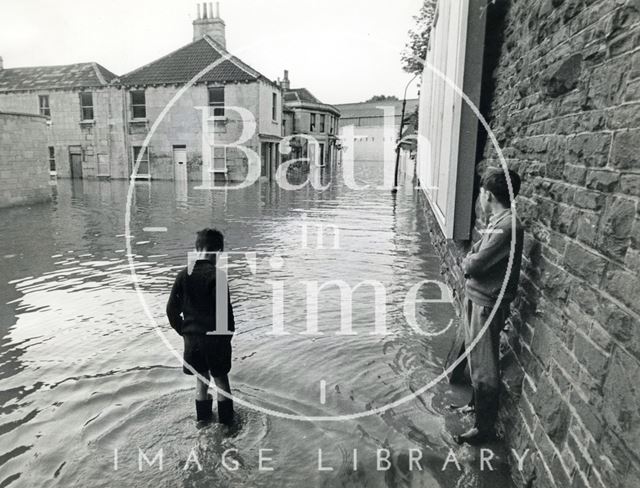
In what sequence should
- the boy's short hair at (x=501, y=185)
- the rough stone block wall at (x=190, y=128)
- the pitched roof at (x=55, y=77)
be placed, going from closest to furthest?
the boy's short hair at (x=501, y=185)
the rough stone block wall at (x=190, y=128)
the pitched roof at (x=55, y=77)

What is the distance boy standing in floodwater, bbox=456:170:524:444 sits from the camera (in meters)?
3.16

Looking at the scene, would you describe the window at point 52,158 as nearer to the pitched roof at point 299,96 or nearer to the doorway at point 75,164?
the doorway at point 75,164

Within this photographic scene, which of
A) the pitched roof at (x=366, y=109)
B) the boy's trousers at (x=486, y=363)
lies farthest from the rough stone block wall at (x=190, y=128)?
the pitched roof at (x=366, y=109)

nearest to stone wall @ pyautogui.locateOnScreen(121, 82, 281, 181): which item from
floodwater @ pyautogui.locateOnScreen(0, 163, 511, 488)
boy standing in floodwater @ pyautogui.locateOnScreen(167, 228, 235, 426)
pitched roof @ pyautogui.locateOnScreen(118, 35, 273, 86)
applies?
pitched roof @ pyautogui.locateOnScreen(118, 35, 273, 86)

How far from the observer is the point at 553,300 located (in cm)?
269

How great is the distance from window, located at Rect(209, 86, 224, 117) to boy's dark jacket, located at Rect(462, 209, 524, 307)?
24791 mm

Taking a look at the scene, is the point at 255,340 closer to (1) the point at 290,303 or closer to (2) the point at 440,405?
(1) the point at 290,303

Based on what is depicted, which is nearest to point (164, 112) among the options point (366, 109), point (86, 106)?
point (86, 106)

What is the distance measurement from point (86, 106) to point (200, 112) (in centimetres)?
790

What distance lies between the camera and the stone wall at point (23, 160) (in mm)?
15719

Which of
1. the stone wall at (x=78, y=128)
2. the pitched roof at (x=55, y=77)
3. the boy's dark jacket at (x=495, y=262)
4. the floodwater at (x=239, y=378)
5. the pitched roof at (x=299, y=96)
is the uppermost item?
the pitched roof at (x=299, y=96)

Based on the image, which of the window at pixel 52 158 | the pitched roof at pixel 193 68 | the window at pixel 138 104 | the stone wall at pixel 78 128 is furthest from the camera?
the window at pixel 52 158

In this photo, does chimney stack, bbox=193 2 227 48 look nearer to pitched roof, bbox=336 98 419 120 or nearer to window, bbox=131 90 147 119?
window, bbox=131 90 147 119

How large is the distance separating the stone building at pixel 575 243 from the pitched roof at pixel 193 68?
2401cm
